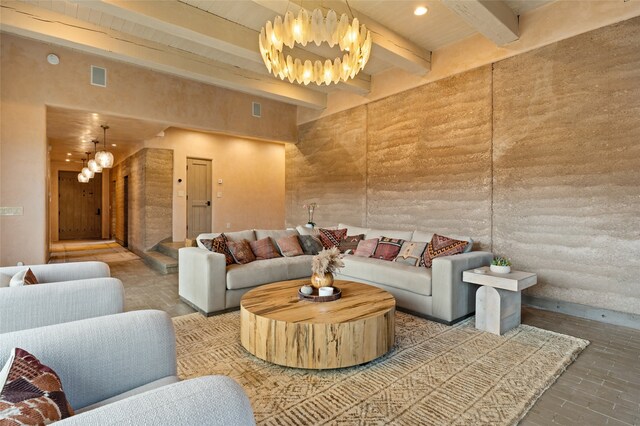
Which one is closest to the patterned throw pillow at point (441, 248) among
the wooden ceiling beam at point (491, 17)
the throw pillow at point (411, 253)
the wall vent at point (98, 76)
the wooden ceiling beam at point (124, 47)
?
the throw pillow at point (411, 253)

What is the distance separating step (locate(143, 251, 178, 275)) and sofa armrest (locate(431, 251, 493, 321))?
4.40m

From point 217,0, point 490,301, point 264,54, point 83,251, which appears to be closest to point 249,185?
point 83,251

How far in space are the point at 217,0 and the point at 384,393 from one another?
13.6ft

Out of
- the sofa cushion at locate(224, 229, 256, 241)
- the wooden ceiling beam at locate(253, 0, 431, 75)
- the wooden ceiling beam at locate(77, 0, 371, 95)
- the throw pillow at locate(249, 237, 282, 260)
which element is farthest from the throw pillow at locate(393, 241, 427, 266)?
the wooden ceiling beam at locate(77, 0, 371, 95)

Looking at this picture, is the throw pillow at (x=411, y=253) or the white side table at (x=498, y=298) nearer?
the white side table at (x=498, y=298)

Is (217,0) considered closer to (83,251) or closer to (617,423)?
(617,423)

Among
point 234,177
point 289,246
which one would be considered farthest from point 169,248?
→ point 289,246

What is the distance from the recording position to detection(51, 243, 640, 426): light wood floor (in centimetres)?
189

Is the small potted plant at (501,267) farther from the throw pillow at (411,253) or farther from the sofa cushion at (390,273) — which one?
the throw pillow at (411,253)

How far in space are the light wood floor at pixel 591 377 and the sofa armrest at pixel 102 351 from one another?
1.91 meters

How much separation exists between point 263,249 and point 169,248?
306cm

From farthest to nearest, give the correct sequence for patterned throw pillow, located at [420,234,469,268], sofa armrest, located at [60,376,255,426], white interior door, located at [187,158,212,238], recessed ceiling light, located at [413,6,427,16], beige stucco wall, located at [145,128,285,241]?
white interior door, located at [187,158,212,238]
beige stucco wall, located at [145,128,285,241]
recessed ceiling light, located at [413,6,427,16]
patterned throw pillow, located at [420,234,469,268]
sofa armrest, located at [60,376,255,426]

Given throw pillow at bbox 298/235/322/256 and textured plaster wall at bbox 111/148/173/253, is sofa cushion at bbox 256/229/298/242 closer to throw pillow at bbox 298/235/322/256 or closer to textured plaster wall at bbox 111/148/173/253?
throw pillow at bbox 298/235/322/256

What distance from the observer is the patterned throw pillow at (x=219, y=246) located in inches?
154
